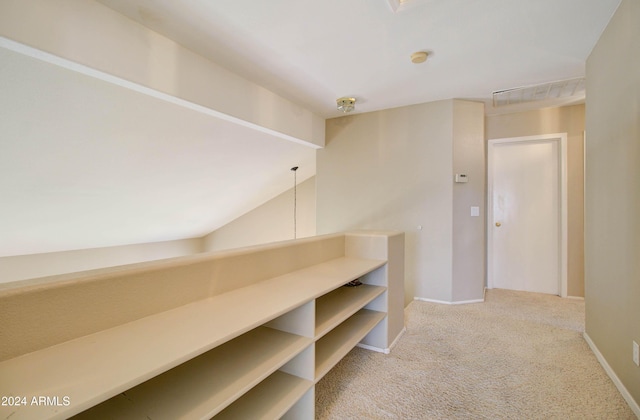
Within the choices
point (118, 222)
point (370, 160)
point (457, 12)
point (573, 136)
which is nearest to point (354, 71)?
point (457, 12)

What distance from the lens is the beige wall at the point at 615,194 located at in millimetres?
1580

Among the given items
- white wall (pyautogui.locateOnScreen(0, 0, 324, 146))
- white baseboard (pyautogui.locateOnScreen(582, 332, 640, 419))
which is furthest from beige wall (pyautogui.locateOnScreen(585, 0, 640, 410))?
white wall (pyautogui.locateOnScreen(0, 0, 324, 146))

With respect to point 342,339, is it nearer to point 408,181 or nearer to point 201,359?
point 201,359

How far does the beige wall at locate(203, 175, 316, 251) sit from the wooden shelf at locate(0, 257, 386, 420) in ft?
13.2

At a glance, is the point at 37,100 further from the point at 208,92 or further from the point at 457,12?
the point at 457,12

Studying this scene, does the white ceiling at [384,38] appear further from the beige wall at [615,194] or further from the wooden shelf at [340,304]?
the wooden shelf at [340,304]

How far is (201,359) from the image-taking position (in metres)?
1.28

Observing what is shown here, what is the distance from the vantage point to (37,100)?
5.86 feet

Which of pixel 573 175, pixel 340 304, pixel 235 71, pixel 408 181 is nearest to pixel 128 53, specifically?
pixel 235 71

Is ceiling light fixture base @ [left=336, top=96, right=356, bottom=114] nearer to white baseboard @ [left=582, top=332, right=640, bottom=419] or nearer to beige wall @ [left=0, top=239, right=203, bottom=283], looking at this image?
white baseboard @ [left=582, top=332, right=640, bottom=419]

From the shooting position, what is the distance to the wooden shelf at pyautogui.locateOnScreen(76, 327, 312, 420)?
95cm

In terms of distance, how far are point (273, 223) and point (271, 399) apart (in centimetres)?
455

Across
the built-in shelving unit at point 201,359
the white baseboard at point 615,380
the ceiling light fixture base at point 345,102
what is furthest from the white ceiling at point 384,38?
the white baseboard at point 615,380

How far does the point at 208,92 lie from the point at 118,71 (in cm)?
69
